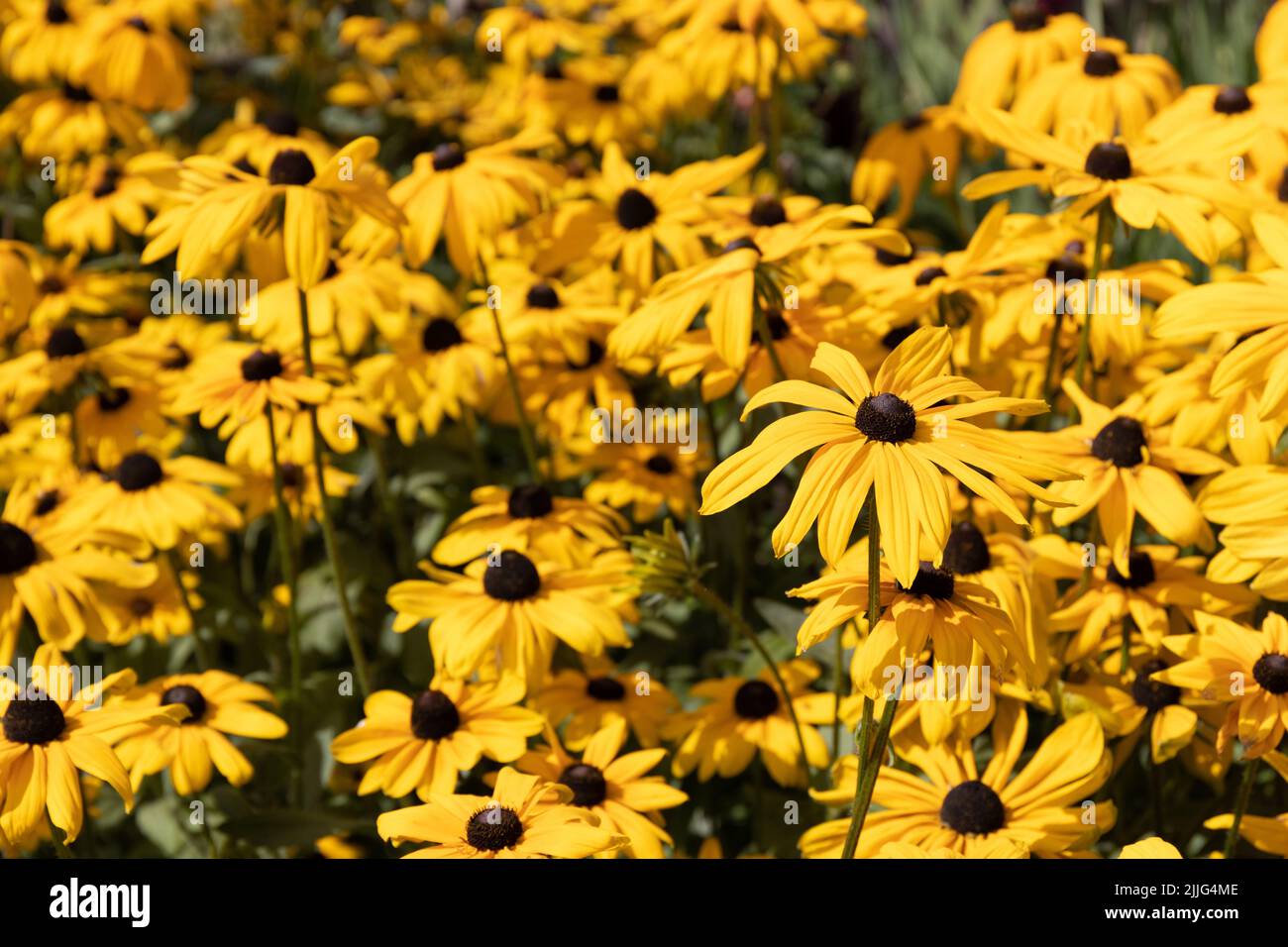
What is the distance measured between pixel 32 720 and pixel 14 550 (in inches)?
17.3

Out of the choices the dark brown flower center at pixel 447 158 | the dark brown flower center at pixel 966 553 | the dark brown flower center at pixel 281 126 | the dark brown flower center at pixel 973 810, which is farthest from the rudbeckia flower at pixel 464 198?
the dark brown flower center at pixel 973 810

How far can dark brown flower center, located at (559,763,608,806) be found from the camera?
180cm

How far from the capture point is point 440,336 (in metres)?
2.64

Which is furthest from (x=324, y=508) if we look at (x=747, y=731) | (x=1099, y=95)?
(x=1099, y=95)

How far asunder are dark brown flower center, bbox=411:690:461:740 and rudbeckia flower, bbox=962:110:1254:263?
3.45 feet

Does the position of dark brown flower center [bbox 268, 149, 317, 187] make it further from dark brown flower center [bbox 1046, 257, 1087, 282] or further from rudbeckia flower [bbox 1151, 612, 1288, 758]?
rudbeckia flower [bbox 1151, 612, 1288, 758]

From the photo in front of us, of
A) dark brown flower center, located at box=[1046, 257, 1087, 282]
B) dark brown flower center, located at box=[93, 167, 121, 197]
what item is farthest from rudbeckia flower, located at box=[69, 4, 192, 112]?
dark brown flower center, located at box=[1046, 257, 1087, 282]

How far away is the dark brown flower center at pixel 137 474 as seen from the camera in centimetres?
236

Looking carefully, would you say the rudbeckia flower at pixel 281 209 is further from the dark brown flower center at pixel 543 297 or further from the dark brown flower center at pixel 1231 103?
the dark brown flower center at pixel 1231 103

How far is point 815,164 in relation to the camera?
16.5ft

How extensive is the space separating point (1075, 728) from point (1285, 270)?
66 centimetres
